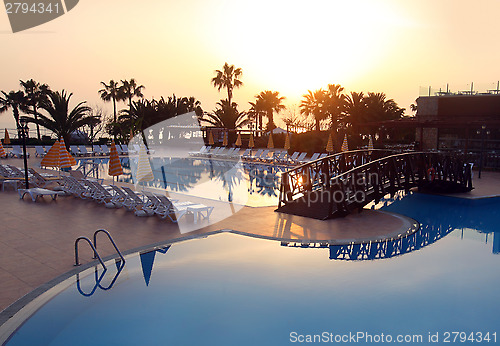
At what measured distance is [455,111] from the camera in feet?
89.7

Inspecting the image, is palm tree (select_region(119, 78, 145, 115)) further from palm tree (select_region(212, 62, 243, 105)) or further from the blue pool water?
the blue pool water

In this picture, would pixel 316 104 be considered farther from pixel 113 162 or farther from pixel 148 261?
pixel 148 261

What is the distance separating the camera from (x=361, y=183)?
11031 millimetres

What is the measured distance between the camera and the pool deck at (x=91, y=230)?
6.20 meters

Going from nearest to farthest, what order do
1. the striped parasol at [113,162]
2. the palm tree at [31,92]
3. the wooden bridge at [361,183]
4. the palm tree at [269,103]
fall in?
1. the wooden bridge at [361,183]
2. the striped parasol at [113,162]
3. the palm tree at [31,92]
4. the palm tree at [269,103]

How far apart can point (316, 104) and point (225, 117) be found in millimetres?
10631

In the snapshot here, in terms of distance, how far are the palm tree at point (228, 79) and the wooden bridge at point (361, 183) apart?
3986 centimetres

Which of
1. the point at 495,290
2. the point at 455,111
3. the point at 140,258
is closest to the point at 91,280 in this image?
the point at 140,258

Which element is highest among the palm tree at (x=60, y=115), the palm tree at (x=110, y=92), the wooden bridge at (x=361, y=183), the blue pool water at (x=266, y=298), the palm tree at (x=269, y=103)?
the palm tree at (x=110, y=92)

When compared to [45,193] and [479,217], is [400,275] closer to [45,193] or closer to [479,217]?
[479,217]

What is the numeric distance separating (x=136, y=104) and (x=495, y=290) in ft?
135

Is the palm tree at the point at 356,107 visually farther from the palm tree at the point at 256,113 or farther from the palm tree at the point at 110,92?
the palm tree at the point at 110,92

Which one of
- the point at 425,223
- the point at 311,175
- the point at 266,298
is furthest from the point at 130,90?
the point at 266,298

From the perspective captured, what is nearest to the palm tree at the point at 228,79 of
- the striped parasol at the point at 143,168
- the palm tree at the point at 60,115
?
the palm tree at the point at 60,115
